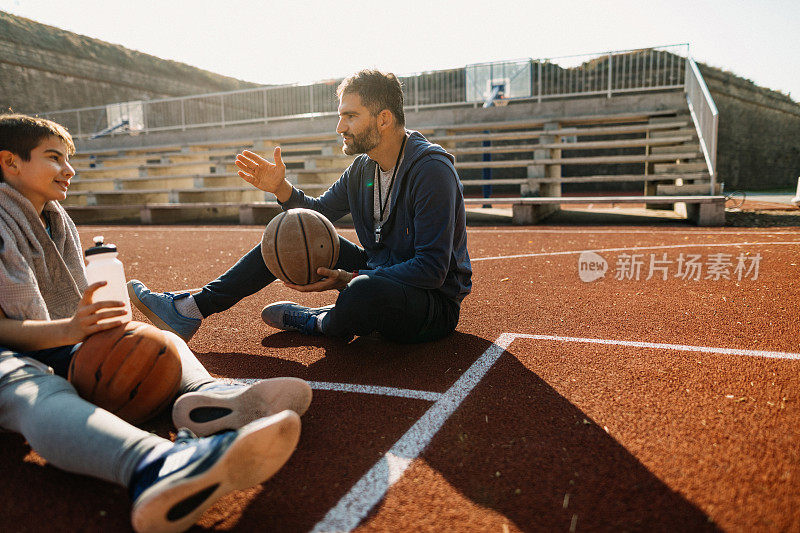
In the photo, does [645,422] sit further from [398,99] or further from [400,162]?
[398,99]

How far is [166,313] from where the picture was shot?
9.87ft

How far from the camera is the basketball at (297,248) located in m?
2.82

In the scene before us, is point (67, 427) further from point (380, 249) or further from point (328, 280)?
point (380, 249)

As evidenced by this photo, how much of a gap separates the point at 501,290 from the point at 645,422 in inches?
101

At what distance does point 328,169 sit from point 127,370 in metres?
11.5

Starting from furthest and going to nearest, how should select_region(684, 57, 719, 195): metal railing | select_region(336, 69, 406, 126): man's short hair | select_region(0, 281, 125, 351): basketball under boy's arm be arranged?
select_region(684, 57, 719, 195): metal railing → select_region(336, 69, 406, 126): man's short hair → select_region(0, 281, 125, 351): basketball under boy's arm

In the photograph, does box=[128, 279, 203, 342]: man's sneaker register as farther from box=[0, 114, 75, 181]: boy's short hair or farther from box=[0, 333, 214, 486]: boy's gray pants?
box=[0, 333, 214, 486]: boy's gray pants

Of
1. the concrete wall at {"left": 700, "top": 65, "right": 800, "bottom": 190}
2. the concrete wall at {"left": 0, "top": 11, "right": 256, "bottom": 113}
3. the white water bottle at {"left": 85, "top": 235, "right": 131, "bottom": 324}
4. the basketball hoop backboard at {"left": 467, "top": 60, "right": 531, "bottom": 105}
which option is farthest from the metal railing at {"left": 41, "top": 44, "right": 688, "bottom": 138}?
the white water bottle at {"left": 85, "top": 235, "right": 131, "bottom": 324}

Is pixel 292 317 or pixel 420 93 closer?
pixel 292 317

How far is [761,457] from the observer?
1.78 m

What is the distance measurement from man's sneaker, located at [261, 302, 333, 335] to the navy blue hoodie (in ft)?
1.64

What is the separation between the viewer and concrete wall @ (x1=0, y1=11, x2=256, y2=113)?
840 inches

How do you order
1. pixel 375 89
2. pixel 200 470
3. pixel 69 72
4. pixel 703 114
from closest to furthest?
pixel 200 470, pixel 375 89, pixel 703 114, pixel 69 72

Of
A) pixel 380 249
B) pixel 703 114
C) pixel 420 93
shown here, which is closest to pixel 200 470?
pixel 380 249
